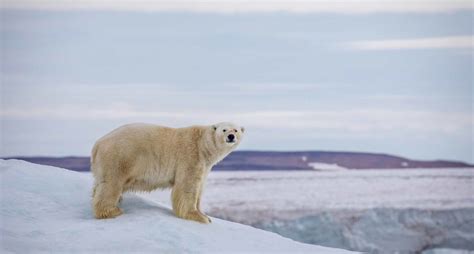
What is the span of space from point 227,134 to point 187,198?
751 millimetres

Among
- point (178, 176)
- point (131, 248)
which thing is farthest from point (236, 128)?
point (131, 248)

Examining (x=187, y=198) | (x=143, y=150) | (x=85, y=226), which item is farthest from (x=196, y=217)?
(x=85, y=226)

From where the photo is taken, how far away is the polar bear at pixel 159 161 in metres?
6.60

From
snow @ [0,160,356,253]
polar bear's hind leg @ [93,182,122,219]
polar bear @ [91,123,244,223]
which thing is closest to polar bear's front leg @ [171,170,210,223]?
polar bear @ [91,123,244,223]

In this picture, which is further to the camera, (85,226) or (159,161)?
(159,161)

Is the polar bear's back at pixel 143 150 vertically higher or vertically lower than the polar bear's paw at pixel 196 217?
higher

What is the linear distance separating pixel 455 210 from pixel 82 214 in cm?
1050

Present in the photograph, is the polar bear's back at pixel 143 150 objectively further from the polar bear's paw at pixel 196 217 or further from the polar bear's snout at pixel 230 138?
the polar bear's paw at pixel 196 217

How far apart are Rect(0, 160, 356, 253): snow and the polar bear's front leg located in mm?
126

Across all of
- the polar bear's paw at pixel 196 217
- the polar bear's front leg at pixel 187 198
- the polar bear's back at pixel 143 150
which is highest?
the polar bear's back at pixel 143 150

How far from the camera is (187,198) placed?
680 centimetres

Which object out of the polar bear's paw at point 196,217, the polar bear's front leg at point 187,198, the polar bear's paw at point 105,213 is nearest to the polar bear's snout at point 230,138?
the polar bear's front leg at point 187,198

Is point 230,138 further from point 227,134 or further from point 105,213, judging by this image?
point 105,213

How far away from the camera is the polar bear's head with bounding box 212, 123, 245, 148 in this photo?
686 cm
